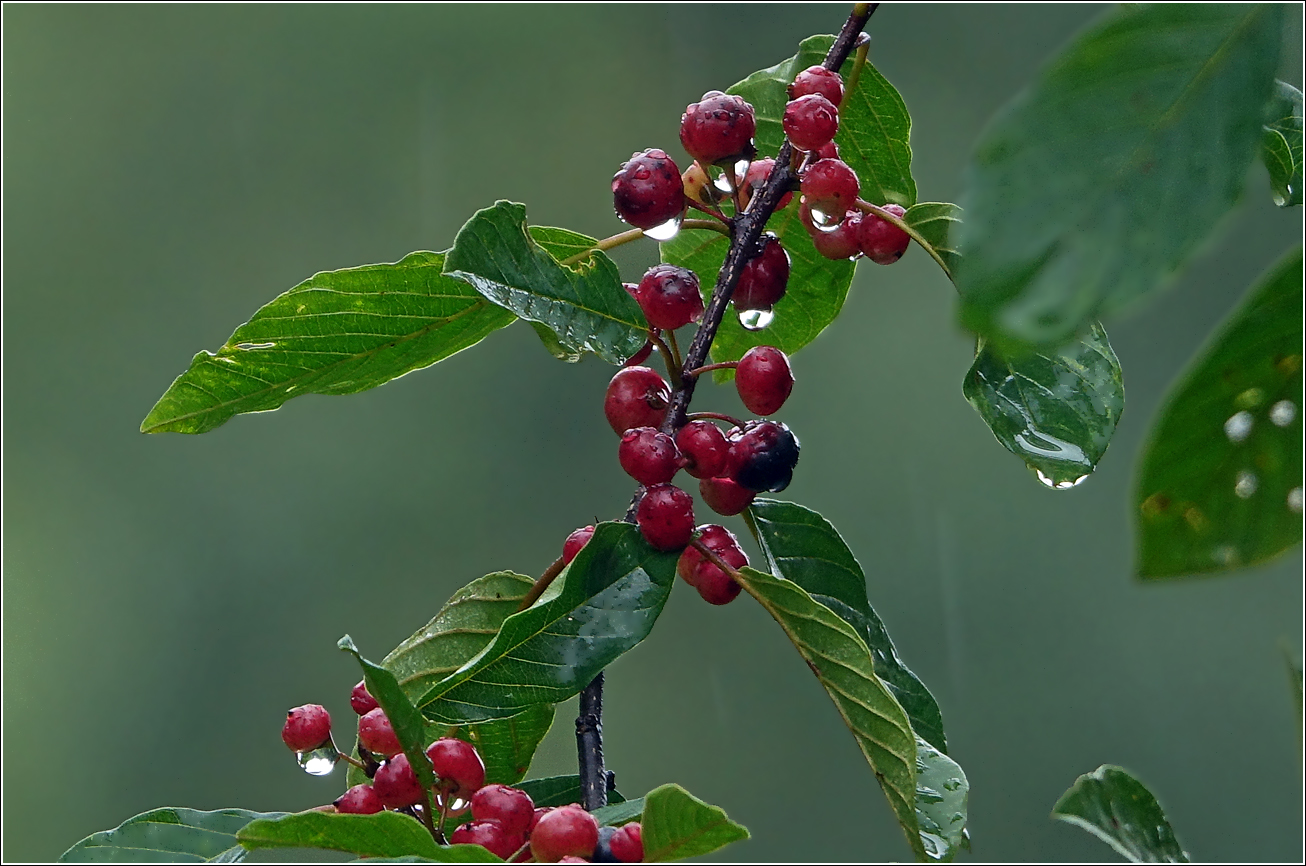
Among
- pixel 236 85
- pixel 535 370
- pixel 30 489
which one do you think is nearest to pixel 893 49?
pixel 535 370

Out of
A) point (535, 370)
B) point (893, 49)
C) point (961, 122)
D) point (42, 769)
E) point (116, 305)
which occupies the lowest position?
point (42, 769)

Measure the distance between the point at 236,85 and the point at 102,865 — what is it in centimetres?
1154

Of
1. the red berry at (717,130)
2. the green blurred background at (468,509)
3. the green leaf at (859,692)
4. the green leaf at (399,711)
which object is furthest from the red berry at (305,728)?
the green blurred background at (468,509)

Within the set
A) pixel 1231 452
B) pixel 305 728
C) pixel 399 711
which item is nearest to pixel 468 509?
pixel 305 728

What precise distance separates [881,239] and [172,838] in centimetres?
48

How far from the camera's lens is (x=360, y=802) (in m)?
0.60

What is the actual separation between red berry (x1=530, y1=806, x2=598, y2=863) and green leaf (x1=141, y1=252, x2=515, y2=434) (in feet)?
0.96

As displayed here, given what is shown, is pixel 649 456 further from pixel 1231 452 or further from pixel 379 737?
pixel 1231 452

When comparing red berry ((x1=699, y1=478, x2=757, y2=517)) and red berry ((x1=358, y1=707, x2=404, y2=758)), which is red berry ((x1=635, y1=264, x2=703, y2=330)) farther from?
red berry ((x1=358, y1=707, x2=404, y2=758))

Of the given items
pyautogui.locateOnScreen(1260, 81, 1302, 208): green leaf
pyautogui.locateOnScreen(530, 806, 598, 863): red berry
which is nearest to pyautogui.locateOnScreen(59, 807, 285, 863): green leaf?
pyautogui.locateOnScreen(530, 806, 598, 863): red berry

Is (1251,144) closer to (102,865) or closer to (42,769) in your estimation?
(102,865)

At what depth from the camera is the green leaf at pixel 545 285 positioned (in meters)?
0.60

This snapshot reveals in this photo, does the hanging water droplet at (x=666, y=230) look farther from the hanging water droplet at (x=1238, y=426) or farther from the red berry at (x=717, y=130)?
the hanging water droplet at (x=1238, y=426)

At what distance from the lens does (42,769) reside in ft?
27.1
